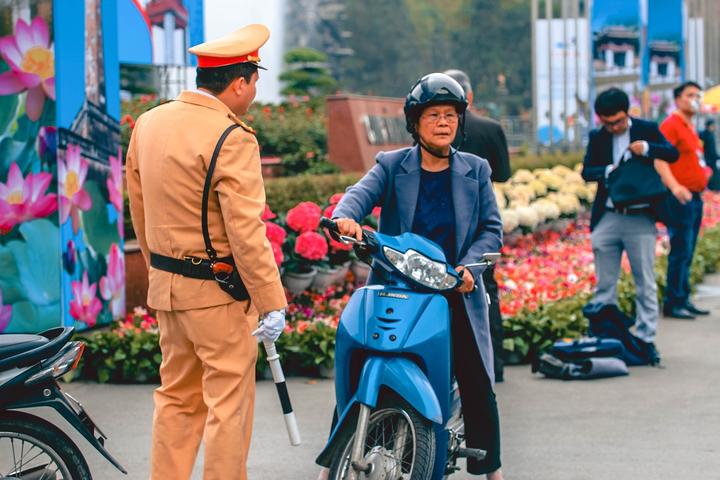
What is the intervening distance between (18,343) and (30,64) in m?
4.02

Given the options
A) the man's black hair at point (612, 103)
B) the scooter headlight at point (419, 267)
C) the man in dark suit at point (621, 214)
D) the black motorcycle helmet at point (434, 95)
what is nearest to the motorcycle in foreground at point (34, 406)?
the scooter headlight at point (419, 267)

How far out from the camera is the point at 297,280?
8.75 m

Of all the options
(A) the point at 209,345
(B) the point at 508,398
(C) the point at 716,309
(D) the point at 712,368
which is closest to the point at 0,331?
(B) the point at 508,398

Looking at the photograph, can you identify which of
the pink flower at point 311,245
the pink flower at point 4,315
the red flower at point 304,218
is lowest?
the pink flower at point 4,315

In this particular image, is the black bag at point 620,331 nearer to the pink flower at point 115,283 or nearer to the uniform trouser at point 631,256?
the uniform trouser at point 631,256

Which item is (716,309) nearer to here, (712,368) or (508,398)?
(712,368)

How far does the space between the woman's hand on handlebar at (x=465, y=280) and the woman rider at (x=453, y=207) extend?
0.46 ft

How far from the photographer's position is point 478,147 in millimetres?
6996

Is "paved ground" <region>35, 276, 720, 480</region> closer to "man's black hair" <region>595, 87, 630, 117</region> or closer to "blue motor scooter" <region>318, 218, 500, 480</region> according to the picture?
"blue motor scooter" <region>318, 218, 500, 480</region>

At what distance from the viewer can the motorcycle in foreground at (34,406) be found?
3.67 metres

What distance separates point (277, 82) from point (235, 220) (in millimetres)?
41373

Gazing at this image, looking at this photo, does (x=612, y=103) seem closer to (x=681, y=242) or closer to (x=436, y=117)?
(x=681, y=242)

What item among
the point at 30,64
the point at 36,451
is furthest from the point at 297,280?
the point at 36,451

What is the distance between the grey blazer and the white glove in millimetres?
707
